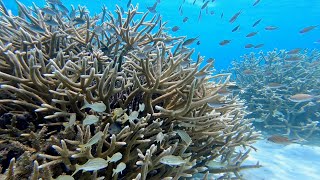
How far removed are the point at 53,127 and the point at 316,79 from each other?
8659mm

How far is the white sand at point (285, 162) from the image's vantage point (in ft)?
13.6

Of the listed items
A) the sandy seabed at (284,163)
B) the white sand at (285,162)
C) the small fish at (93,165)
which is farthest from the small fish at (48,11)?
the white sand at (285,162)

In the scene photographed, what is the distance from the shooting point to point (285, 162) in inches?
191

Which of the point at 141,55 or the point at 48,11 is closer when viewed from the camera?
the point at 141,55

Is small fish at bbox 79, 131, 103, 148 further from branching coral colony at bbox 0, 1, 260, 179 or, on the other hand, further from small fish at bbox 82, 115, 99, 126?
small fish at bbox 82, 115, 99, 126

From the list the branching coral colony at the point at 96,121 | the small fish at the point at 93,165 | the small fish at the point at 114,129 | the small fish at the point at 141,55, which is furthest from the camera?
the small fish at the point at 141,55

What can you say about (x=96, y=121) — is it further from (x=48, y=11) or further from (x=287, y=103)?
(x=287, y=103)

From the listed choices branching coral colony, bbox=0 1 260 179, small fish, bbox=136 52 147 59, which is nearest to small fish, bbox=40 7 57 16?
branching coral colony, bbox=0 1 260 179

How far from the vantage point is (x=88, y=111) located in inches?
101

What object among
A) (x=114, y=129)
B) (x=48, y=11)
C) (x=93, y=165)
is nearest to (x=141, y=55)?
(x=114, y=129)

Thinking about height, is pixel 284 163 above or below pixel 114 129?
below

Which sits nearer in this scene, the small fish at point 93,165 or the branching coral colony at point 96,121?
the small fish at point 93,165

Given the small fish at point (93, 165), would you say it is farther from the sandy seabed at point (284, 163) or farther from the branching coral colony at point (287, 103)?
the branching coral colony at point (287, 103)

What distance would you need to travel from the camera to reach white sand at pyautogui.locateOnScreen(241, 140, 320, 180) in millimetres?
4156
